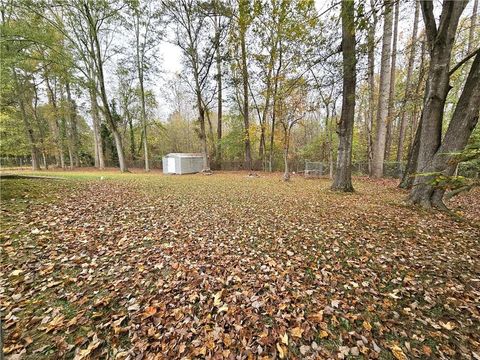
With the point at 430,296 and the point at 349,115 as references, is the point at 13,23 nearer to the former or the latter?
the point at 349,115

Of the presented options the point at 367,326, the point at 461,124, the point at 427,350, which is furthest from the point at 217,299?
the point at 461,124

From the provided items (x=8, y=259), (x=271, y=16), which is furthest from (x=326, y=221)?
(x=271, y=16)

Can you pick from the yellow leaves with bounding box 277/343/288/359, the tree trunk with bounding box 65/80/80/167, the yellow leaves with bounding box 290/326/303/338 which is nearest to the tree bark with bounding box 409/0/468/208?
the yellow leaves with bounding box 290/326/303/338

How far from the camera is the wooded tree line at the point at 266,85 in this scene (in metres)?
5.05

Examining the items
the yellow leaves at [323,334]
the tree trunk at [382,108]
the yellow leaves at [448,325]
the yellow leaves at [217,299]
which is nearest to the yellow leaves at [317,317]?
the yellow leaves at [323,334]

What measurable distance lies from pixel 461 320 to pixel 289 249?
2.10 meters

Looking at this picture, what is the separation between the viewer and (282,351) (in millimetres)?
1880

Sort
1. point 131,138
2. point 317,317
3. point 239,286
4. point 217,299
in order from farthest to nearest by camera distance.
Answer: point 131,138 → point 239,286 → point 217,299 → point 317,317

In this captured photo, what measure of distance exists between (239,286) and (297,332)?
902 millimetres

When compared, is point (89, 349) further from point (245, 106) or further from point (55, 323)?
point (245, 106)

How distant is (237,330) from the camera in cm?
209

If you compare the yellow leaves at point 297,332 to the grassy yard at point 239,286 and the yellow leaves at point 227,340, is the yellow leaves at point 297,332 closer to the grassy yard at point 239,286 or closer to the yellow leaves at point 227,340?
the grassy yard at point 239,286

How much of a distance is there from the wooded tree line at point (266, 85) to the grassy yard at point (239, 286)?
147 cm

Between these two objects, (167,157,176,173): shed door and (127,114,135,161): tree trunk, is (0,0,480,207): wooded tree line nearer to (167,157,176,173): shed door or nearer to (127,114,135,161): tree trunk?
(127,114,135,161): tree trunk
